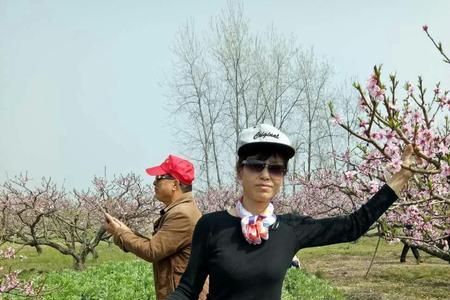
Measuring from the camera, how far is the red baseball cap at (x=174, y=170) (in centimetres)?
363

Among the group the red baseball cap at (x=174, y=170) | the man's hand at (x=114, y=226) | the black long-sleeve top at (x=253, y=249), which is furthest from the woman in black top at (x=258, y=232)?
the red baseball cap at (x=174, y=170)

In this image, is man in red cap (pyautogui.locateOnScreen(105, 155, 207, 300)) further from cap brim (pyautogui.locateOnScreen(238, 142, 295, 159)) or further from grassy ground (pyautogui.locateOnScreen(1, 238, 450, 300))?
grassy ground (pyautogui.locateOnScreen(1, 238, 450, 300))

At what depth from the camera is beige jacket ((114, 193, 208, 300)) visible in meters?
3.29

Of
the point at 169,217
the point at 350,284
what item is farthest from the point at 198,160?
the point at 169,217

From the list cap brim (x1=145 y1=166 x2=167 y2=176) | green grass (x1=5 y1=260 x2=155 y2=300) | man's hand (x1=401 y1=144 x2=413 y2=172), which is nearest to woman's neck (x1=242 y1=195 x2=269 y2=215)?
man's hand (x1=401 y1=144 x2=413 y2=172)

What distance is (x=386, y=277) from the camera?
15547 millimetres

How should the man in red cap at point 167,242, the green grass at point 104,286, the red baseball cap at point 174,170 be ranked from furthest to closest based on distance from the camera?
the green grass at point 104,286
the red baseball cap at point 174,170
the man in red cap at point 167,242

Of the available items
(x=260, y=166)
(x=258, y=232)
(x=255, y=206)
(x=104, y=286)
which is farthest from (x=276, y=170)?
(x=104, y=286)

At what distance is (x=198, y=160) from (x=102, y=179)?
16897mm

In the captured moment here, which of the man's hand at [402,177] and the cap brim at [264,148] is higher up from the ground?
the cap brim at [264,148]

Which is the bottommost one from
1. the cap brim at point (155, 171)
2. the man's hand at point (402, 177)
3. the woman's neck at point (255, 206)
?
the woman's neck at point (255, 206)

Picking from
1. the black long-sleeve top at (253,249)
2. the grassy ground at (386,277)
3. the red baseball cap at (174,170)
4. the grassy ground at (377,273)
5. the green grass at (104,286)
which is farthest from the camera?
the grassy ground at (377,273)

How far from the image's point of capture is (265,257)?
2.21 metres

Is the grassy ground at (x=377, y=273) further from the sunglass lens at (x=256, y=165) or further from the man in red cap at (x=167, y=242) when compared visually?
the sunglass lens at (x=256, y=165)
